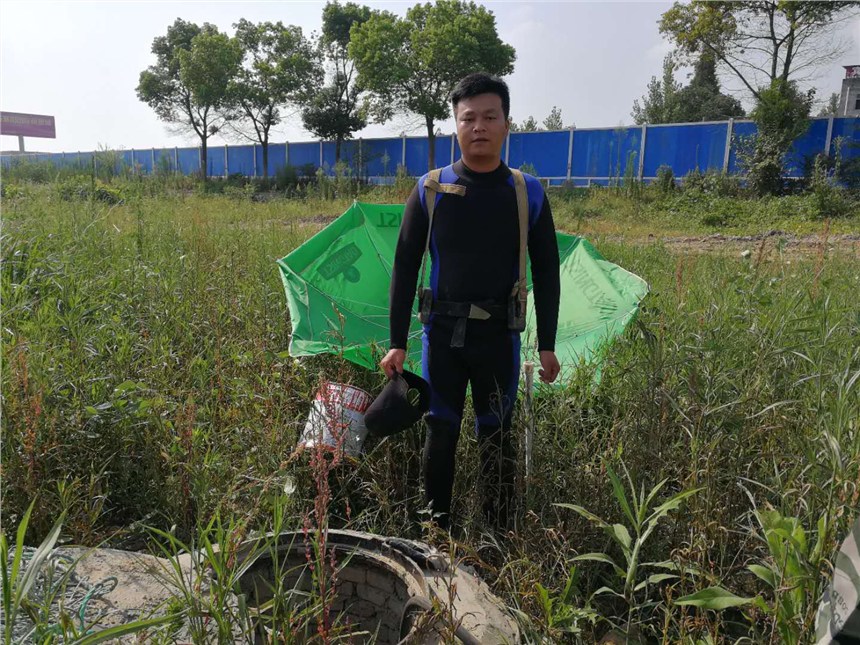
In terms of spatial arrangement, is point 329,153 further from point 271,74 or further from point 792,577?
point 792,577

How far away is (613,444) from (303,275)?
2571mm

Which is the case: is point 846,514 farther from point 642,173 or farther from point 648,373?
point 642,173

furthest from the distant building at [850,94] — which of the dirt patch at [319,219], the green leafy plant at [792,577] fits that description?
the green leafy plant at [792,577]

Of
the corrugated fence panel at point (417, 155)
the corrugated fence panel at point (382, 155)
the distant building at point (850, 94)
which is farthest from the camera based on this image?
the distant building at point (850, 94)

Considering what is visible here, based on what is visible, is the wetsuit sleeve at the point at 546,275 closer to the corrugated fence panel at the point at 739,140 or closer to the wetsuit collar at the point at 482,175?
the wetsuit collar at the point at 482,175

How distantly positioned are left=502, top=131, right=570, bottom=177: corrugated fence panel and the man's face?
1932 cm

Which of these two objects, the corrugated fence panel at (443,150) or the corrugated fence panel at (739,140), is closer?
the corrugated fence panel at (739,140)

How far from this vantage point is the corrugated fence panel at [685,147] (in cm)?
1800

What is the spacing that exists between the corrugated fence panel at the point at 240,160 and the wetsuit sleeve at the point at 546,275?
29.2m

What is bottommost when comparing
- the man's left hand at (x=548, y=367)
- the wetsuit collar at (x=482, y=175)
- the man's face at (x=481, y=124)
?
the man's left hand at (x=548, y=367)

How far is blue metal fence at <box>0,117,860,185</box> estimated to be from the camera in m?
16.5

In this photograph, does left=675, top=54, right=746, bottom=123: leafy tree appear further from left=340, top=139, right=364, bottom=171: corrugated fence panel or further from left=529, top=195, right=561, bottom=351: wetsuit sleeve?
left=529, top=195, right=561, bottom=351: wetsuit sleeve

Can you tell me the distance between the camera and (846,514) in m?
1.43

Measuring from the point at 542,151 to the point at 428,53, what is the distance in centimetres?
600
